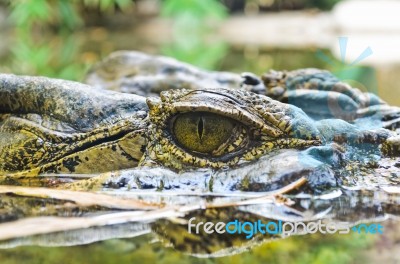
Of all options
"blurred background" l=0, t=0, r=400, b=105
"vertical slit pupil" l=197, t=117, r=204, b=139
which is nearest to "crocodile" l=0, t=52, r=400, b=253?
"vertical slit pupil" l=197, t=117, r=204, b=139

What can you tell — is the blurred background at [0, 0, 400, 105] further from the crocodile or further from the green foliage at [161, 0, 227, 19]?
the crocodile

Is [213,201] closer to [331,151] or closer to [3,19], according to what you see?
[331,151]

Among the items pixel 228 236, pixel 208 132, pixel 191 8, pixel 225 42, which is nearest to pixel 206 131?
pixel 208 132

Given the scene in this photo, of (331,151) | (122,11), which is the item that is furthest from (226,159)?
(122,11)

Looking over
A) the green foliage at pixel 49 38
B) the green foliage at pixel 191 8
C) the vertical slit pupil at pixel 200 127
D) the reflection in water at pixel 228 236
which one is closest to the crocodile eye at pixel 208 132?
the vertical slit pupil at pixel 200 127

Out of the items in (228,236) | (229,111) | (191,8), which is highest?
(191,8)

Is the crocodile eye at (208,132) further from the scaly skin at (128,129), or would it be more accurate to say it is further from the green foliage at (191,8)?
the green foliage at (191,8)

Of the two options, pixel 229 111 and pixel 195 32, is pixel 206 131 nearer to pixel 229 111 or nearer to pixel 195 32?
pixel 229 111
